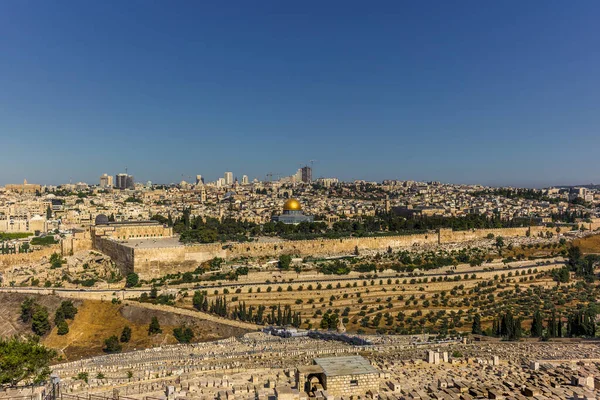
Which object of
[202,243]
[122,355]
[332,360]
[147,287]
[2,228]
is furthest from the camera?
[2,228]

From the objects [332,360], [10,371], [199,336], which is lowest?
[199,336]

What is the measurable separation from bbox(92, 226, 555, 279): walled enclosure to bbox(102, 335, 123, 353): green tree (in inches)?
407

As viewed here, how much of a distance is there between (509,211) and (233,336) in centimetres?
4966

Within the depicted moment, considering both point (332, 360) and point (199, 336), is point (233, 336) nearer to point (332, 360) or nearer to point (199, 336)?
point (199, 336)

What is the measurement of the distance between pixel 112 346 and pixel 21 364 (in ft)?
26.7

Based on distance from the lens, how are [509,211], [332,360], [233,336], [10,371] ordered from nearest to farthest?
[332,360] < [10,371] < [233,336] < [509,211]

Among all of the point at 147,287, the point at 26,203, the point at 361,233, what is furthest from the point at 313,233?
the point at 26,203

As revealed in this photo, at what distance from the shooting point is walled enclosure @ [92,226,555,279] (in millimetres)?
31319

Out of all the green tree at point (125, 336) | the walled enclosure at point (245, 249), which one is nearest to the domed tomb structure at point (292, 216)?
the walled enclosure at point (245, 249)

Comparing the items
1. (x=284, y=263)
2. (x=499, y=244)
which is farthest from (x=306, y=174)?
(x=284, y=263)

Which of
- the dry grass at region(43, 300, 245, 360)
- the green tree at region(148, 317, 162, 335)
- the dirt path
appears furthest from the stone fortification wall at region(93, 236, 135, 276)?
the green tree at region(148, 317, 162, 335)

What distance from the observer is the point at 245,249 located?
35594mm

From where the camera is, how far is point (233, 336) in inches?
821

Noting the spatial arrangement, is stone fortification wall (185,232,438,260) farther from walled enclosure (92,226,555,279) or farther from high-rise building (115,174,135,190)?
high-rise building (115,174,135,190)
